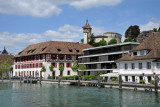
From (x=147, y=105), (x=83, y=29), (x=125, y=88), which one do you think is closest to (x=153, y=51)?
(x=125, y=88)

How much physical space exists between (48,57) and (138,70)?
137ft

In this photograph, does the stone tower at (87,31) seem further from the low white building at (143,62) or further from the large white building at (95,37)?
the low white building at (143,62)

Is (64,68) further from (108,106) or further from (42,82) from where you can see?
(108,106)

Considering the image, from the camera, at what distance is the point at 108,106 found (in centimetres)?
3228

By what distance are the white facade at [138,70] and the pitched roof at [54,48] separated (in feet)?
122

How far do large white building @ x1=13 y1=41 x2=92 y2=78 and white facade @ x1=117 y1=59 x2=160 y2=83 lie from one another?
35.5 metres

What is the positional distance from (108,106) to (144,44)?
2745 cm

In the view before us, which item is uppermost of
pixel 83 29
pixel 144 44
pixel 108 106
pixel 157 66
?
pixel 83 29

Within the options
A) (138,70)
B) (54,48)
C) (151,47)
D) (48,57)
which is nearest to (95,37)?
(54,48)

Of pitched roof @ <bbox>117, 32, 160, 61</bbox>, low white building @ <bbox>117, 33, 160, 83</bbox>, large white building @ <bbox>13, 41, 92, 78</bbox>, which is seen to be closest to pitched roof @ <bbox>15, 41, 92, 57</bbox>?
large white building @ <bbox>13, 41, 92, 78</bbox>

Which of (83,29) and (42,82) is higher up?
(83,29)

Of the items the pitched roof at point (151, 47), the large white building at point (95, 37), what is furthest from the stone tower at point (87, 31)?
the pitched roof at point (151, 47)

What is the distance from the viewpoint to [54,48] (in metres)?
93.0

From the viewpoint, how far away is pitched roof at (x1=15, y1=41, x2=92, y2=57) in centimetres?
9228
